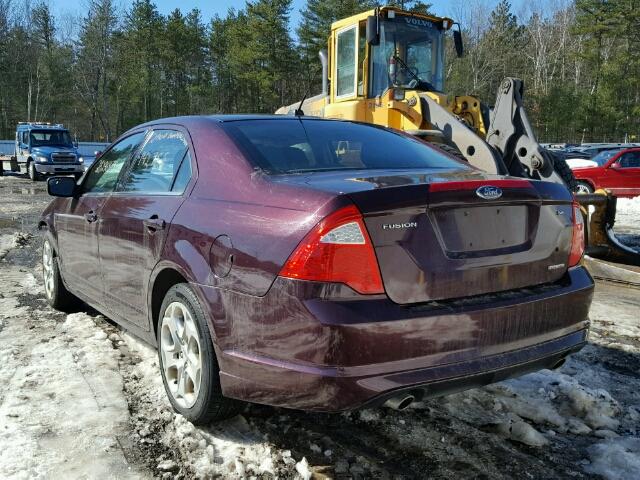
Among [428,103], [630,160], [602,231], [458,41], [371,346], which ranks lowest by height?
[602,231]

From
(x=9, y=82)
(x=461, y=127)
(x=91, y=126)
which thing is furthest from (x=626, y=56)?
(x=9, y=82)

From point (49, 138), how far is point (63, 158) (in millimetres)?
1412

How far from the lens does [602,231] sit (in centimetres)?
768

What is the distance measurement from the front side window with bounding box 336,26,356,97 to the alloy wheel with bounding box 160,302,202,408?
23.0ft

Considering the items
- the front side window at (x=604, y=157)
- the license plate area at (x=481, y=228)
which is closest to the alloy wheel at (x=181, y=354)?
the license plate area at (x=481, y=228)

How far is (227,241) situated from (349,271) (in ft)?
2.13

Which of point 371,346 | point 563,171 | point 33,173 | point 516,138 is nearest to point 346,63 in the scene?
point 516,138

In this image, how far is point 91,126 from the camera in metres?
62.7

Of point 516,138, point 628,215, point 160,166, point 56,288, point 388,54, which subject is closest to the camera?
point 160,166

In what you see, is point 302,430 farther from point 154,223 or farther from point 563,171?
point 563,171

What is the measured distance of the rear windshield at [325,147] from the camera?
3.02 metres

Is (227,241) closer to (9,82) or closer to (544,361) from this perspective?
(544,361)

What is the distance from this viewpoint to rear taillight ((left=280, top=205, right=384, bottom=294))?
229cm

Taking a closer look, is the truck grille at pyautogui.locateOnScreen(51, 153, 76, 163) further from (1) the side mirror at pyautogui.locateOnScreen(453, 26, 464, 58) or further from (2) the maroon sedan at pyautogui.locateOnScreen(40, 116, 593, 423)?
(2) the maroon sedan at pyautogui.locateOnScreen(40, 116, 593, 423)
